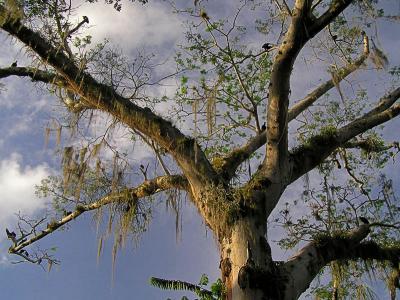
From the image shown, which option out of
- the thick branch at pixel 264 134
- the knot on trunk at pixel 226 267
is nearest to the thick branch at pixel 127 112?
the thick branch at pixel 264 134

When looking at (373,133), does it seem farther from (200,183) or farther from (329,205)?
(200,183)

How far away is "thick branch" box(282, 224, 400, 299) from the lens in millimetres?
5883

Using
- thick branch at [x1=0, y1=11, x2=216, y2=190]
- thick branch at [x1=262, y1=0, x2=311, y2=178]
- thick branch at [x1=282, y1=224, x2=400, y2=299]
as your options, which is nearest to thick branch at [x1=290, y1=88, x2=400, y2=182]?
thick branch at [x1=262, y1=0, x2=311, y2=178]

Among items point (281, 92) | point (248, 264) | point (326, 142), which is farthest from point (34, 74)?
point (326, 142)

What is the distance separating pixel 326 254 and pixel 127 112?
3124 millimetres

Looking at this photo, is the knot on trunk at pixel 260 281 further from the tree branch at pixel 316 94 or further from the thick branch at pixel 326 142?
the tree branch at pixel 316 94

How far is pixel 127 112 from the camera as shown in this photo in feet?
21.7

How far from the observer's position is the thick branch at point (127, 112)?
6363 mm

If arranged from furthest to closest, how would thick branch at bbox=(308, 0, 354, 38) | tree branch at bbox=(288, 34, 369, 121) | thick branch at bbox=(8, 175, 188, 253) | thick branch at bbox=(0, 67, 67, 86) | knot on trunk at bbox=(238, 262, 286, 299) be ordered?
tree branch at bbox=(288, 34, 369, 121) < thick branch at bbox=(8, 175, 188, 253) < thick branch at bbox=(0, 67, 67, 86) < thick branch at bbox=(308, 0, 354, 38) < knot on trunk at bbox=(238, 262, 286, 299)

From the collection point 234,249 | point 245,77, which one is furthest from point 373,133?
point 234,249

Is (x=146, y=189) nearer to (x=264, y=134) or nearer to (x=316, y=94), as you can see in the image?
(x=264, y=134)

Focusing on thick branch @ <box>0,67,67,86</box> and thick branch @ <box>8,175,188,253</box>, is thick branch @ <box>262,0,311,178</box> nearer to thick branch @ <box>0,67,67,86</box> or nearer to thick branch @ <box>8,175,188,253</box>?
thick branch @ <box>8,175,188,253</box>

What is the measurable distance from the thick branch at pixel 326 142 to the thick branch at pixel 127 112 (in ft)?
4.53

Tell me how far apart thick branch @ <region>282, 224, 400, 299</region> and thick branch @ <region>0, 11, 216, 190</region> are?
1476mm
